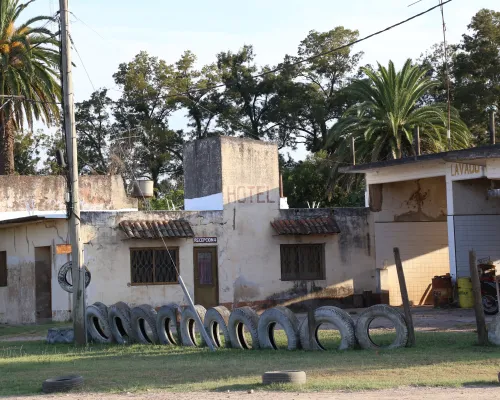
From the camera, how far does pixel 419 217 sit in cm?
2986

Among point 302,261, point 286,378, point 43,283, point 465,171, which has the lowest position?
point 286,378

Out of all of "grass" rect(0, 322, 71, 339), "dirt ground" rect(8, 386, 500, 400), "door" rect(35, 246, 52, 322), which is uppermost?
"door" rect(35, 246, 52, 322)

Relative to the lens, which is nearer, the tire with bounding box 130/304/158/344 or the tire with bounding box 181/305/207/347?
the tire with bounding box 181/305/207/347

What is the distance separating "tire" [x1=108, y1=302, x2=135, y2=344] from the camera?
20188 millimetres

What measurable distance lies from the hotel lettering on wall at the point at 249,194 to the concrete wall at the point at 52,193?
893cm

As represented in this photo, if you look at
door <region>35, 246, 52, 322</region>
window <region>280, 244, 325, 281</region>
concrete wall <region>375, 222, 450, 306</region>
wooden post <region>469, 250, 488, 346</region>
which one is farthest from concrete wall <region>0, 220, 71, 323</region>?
wooden post <region>469, 250, 488, 346</region>

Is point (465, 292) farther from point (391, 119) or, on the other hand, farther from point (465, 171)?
point (391, 119)

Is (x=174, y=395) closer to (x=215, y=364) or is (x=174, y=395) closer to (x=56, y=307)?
(x=215, y=364)

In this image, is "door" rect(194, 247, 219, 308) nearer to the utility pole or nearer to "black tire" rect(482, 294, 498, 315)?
the utility pole

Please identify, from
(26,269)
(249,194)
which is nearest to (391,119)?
(249,194)

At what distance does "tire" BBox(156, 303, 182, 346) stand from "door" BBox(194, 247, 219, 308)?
8.20 metres

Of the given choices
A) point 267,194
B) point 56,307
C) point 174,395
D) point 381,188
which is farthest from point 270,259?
point 174,395

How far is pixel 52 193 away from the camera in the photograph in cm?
3484

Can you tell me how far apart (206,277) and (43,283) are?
500 centimetres
